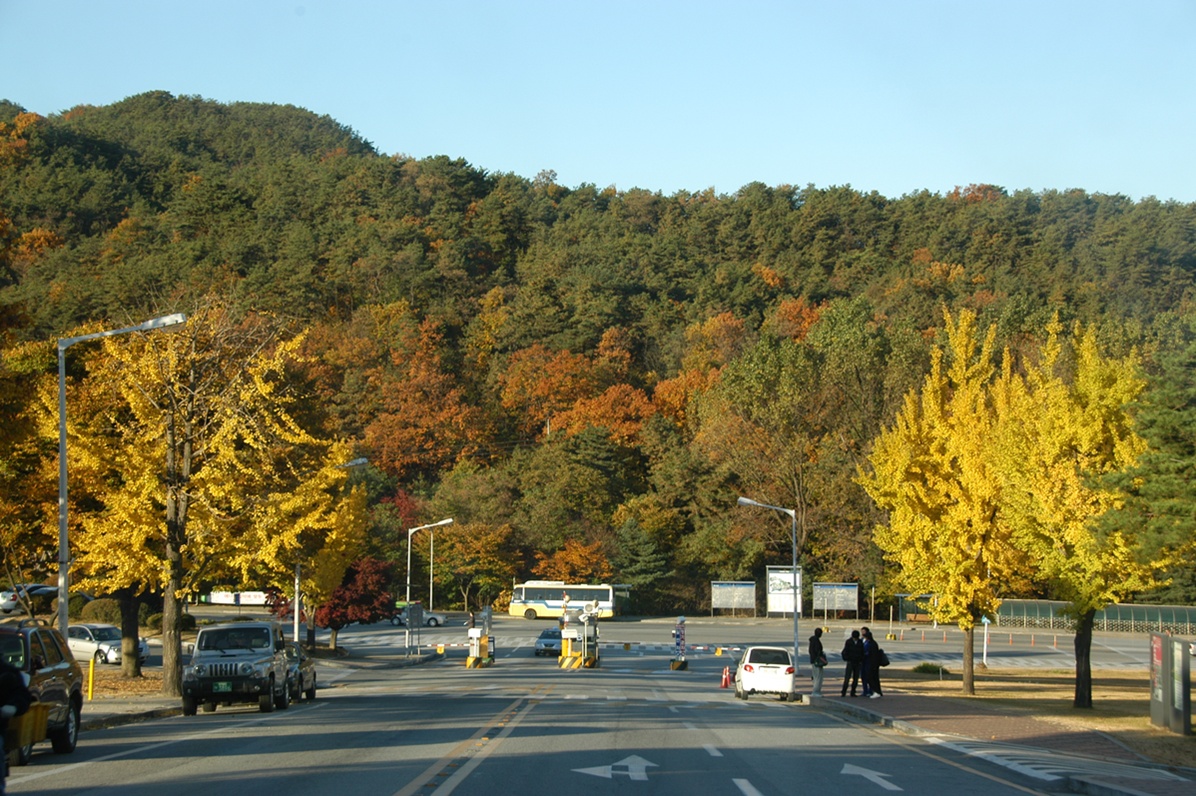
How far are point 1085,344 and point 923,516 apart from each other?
789 cm

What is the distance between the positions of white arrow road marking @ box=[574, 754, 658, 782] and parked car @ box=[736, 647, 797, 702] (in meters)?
15.4

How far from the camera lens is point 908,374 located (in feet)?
251

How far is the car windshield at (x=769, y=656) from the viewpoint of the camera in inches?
1202

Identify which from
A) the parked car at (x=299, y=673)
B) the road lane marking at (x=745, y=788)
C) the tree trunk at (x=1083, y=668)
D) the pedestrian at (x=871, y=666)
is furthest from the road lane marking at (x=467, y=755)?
the tree trunk at (x=1083, y=668)

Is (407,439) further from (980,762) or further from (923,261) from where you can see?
(980,762)

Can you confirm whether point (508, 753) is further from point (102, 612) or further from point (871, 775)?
point (102, 612)

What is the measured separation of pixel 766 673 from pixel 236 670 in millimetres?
13972

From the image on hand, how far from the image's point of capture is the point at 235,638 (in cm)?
2394

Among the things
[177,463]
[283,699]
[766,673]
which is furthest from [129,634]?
[766,673]

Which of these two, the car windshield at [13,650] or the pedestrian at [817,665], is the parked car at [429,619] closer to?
the pedestrian at [817,665]

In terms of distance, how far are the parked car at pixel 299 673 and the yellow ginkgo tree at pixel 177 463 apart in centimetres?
317

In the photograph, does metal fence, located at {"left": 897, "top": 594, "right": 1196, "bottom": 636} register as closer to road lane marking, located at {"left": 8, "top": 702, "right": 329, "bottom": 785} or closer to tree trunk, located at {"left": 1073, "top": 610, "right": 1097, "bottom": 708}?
tree trunk, located at {"left": 1073, "top": 610, "right": 1097, "bottom": 708}

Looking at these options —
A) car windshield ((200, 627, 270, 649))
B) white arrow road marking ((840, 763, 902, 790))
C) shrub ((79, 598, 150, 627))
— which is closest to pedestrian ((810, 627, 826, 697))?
white arrow road marking ((840, 763, 902, 790))

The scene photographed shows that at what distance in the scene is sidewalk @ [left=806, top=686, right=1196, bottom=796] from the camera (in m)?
13.9
